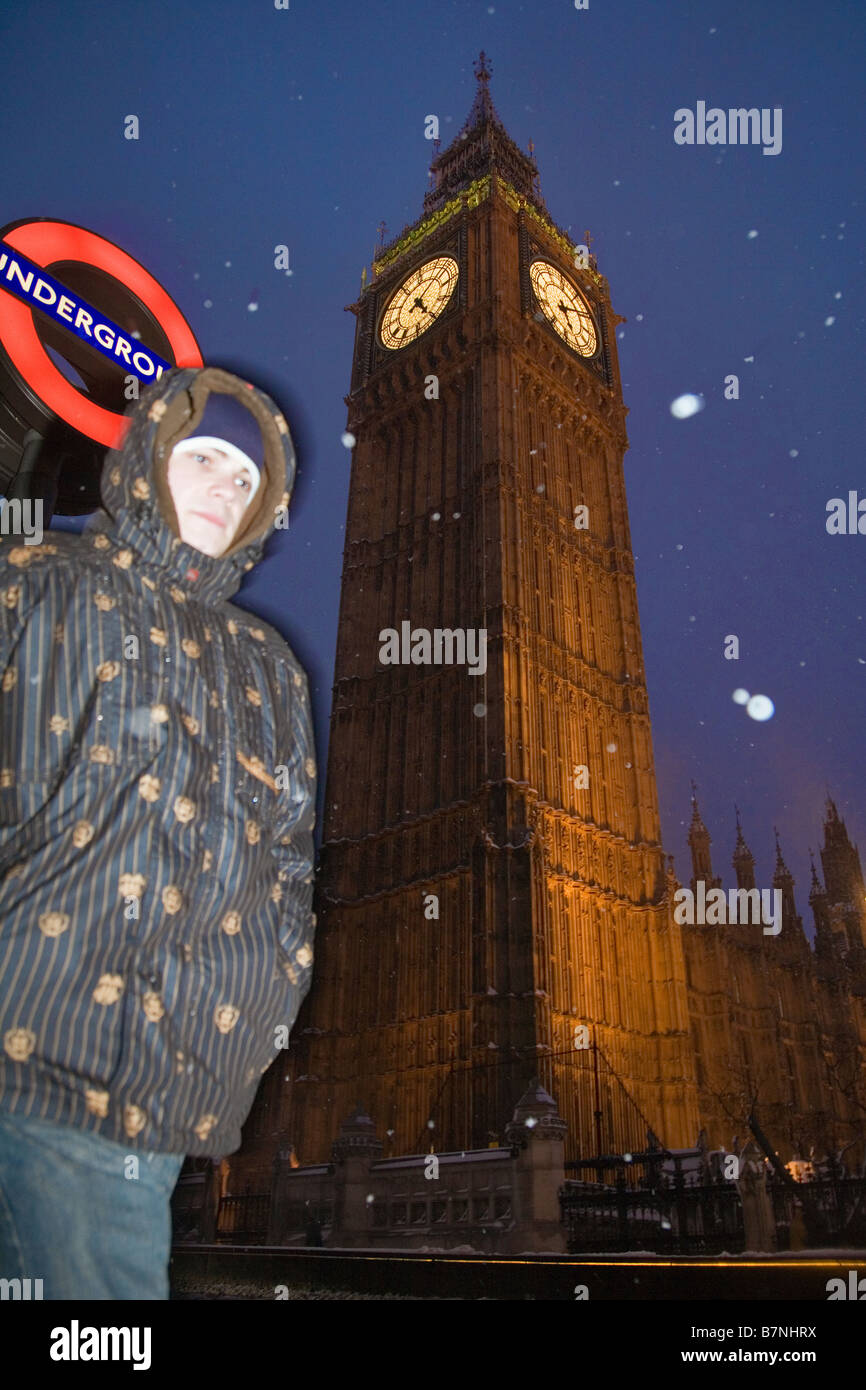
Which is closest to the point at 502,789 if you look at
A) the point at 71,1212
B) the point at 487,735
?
the point at 487,735

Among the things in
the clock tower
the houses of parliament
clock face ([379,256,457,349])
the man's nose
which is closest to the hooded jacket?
the man's nose

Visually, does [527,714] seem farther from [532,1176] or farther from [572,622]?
[532,1176]

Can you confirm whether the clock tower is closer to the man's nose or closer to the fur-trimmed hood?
the fur-trimmed hood

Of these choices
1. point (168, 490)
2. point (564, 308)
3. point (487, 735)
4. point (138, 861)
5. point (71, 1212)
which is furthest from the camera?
point (564, 308)

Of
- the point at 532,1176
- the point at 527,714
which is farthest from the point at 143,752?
the point at 527,714

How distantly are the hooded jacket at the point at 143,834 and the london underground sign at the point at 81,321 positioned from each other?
201 cm

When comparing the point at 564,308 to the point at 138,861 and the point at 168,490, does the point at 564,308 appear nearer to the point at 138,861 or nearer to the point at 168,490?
the point at 168,490

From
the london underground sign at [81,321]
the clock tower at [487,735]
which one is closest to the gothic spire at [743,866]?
the clock tower at [487,735]

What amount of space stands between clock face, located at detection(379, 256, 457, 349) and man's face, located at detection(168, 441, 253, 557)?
113ft

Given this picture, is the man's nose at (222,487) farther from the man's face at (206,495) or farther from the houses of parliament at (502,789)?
the houses of parliament at (502,789)

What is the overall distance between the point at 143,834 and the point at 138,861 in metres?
0.07

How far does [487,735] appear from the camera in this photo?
25781mm
